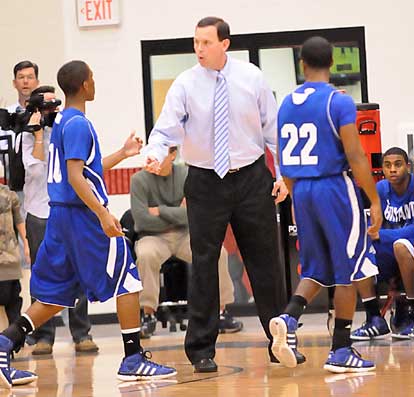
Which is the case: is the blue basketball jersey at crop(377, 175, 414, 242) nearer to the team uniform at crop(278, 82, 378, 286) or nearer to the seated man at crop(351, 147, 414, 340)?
the seated man at crop(351, 147, 414, 340)

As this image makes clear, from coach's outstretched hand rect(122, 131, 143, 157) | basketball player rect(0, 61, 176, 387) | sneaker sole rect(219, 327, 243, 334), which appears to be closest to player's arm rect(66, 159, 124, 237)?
basketball player rect(0, 61, 176, 387)

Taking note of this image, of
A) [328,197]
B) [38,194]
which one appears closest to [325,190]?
[328,197]

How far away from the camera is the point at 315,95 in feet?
19.7

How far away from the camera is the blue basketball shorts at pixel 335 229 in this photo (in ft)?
19.5

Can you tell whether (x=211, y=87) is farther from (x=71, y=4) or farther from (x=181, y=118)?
(x=71, y=4)

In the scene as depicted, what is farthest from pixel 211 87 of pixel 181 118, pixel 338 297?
pixel 338 297

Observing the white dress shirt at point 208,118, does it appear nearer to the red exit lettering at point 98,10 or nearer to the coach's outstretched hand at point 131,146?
the coach's outstretched hand at point 131,146

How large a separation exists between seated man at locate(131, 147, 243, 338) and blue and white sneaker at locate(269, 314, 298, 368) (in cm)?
321

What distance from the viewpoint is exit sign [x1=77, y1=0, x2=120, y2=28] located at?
1023 centimetres

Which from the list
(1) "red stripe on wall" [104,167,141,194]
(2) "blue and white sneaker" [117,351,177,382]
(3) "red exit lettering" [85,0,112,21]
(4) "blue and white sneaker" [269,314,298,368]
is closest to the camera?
(4) "blue and white sneaker" [269,314,298,368]

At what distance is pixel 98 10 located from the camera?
10.2m

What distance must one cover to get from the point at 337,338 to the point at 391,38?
472 cm

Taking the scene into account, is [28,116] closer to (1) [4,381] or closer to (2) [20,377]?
(2) [20,377]

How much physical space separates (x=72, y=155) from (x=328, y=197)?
52.1 inches
